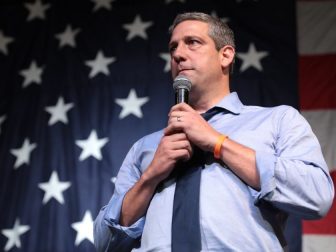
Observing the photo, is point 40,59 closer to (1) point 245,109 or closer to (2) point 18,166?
(2) point 18,166

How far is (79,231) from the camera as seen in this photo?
2.09m

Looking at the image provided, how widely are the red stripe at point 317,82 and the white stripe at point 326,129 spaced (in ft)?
0.10

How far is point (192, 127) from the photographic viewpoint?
1135 millimetres

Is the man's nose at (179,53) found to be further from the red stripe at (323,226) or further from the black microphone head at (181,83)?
the red stripe at (323,226)

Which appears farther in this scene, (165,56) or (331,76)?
(165,56)

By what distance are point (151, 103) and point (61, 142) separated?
423mm

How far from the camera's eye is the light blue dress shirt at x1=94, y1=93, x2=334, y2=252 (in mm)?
1070

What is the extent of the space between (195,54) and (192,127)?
34 cm

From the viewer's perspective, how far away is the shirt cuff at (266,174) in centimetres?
107

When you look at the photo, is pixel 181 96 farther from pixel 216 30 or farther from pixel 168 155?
pixel 216 30

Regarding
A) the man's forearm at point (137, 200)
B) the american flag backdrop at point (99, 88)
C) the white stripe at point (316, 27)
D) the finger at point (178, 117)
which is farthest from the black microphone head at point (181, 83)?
the white stripe at point (316, 27)

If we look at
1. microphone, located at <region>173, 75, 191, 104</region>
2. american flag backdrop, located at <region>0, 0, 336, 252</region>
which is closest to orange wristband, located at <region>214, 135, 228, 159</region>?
microphone, located at <region>173, 75, 191, 104</region>

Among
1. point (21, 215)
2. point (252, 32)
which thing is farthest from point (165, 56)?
point (21, 215)

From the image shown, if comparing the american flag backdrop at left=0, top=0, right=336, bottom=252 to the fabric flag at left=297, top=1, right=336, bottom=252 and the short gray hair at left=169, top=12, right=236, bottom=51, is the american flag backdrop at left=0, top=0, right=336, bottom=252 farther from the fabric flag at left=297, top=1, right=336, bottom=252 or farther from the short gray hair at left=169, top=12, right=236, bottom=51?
the short gray hair at left=169, top=12, right=236, bottom=51
